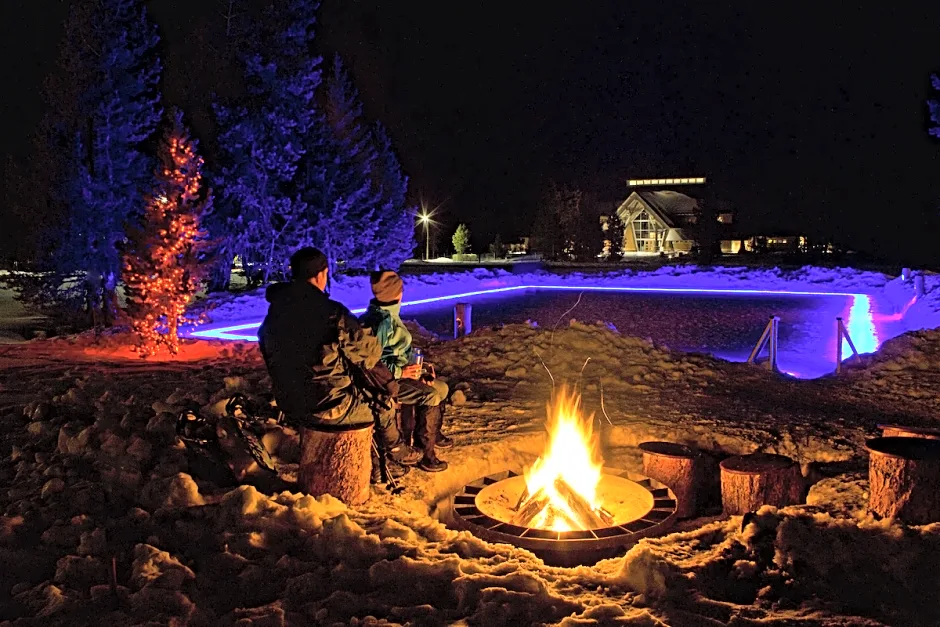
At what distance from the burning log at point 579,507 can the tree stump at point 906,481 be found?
203cm

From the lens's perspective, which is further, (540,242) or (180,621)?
(540,242)

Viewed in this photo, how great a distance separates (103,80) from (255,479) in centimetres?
2014

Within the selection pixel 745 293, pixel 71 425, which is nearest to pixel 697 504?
pixel 71 425

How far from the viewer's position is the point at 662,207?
74125 mm

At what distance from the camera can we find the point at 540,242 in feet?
211

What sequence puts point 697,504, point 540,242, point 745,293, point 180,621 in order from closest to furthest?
point 180,621 → point 697,504 → point 745,293 → point 540,242

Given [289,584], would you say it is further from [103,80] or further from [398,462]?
[103,80]

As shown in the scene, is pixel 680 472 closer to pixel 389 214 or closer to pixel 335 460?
pixel 335 460

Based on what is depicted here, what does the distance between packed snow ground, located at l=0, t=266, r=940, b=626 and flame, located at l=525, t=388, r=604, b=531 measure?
479 millimetres

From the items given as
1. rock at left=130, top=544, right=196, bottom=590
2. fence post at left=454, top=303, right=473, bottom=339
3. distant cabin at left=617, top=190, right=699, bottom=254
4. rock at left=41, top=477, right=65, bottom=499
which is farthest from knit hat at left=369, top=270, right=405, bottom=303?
distant cabin at left=617, top=190, right=699, bottom=254

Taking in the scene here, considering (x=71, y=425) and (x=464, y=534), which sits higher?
(x=71, y=425)

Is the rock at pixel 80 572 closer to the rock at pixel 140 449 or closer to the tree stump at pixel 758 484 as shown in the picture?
the rock at pixel 140 449

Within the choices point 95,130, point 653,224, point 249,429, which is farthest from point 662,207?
point 249,429

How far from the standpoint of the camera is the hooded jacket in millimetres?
5914
